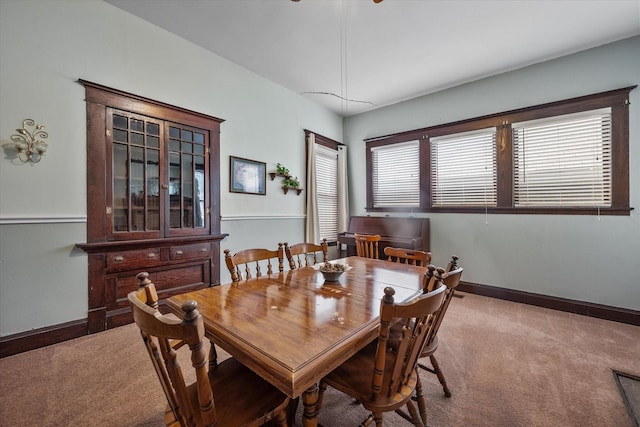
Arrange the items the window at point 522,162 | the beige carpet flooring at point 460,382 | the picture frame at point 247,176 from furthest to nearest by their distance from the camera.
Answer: the picture frame at point 247,176, the window at point 522,162, the beige carpet flooring at point 460,382

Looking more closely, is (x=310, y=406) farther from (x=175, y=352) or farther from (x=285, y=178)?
(x=285, y=178)

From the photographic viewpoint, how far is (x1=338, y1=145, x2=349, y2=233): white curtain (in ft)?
16.3

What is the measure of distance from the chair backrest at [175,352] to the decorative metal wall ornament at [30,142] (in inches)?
87.8

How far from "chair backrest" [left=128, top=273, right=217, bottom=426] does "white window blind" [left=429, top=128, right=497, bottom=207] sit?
4.03 metres

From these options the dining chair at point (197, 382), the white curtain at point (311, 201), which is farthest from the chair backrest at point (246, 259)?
the white curtain at point (311, 201)

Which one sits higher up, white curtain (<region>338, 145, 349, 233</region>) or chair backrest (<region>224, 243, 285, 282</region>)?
white curtain (<region>338, 145, 349, 233</region>)

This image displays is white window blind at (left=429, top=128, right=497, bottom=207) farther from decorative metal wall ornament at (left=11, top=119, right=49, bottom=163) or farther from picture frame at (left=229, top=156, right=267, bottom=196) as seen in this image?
decorative metal wall ornament at (left=11, top=119, right=49, bottom=163)

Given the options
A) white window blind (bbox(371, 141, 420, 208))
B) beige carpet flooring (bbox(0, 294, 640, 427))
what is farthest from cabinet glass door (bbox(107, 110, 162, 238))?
white window blind (bbox(371, 141, 420, 208))

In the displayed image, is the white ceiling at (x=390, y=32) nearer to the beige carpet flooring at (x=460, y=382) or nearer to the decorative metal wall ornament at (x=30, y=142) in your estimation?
the decorative metal wall ornament at (x=30, y=142)

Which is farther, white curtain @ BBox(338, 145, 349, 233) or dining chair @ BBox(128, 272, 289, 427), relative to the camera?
white curtain @ BBox(338, 145, 349, 233)

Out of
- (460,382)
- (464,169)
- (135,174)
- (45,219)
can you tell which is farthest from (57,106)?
(464,169)

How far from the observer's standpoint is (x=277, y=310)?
1.24 m

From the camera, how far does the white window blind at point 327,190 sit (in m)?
4.74

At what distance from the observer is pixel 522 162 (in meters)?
3.43
